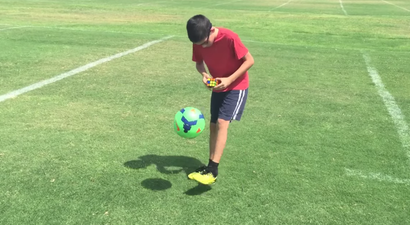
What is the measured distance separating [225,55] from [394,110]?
394 cm

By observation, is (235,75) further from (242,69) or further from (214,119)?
(214,119)

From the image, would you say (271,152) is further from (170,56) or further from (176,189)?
(170,56)

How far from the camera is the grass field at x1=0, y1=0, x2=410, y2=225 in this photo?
3729 millimetres

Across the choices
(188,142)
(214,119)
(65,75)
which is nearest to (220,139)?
(214,119)

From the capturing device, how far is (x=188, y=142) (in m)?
5.20

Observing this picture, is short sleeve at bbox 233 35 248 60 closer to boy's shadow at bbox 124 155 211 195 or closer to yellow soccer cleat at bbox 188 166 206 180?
yellow soccer cleat at bbox 188 166 206 180

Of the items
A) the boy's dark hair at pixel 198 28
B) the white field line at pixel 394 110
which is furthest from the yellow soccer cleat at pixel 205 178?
the white field line at pixel 394 110

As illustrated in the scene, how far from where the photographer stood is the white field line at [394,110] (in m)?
5.40

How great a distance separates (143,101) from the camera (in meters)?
6.71

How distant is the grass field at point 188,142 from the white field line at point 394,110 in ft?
0.11

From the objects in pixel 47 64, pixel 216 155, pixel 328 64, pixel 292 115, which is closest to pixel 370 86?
pixel 328 64

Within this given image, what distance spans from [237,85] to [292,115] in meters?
2.40

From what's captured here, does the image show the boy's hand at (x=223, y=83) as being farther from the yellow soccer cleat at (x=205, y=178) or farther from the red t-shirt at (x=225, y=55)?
the yellow soccer cleat at (x=205, y=178)

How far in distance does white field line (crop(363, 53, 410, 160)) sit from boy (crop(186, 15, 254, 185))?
2458 millimetres
